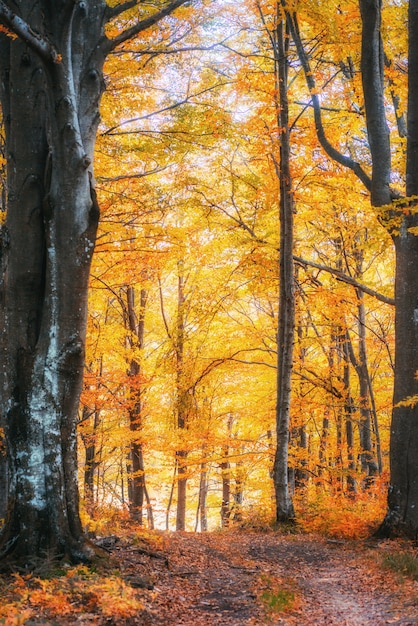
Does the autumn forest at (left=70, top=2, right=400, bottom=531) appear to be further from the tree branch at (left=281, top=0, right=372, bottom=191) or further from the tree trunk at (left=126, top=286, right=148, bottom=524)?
the tree branch at (left=281, top=0, right=372, bottom=191)

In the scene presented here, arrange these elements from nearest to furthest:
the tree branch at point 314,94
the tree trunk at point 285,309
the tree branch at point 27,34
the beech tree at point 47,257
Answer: the tree branch at point 27,34
the beech tree at point 47,257
the tree branch at point 314,94
the tree trunk at point 285,309

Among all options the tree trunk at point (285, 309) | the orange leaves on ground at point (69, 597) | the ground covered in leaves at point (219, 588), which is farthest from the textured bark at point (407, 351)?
the orange leaves on ground at point (69, 597)

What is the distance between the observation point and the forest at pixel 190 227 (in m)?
5.63

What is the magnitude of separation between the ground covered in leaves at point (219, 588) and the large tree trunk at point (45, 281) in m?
0.79

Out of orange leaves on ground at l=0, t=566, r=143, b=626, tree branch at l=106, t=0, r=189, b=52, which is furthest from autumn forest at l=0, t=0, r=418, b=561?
orange leaves on ground at l=0, t=566, r=143, b=626

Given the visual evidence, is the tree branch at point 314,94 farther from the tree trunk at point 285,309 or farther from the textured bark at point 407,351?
the textured bark at point 407,351

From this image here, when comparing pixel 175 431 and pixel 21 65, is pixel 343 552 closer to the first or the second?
pixel 175 431

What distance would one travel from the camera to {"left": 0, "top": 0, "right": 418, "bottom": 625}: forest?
18.5ft

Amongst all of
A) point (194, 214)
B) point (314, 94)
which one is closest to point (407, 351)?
point (314, 94)

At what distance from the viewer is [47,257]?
5.83 metres

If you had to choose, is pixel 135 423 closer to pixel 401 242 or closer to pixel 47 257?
pixel 401 242

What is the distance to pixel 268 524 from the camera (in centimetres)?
1106

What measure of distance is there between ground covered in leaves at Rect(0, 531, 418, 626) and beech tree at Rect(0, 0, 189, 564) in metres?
0.79

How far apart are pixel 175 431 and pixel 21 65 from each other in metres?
9.99
